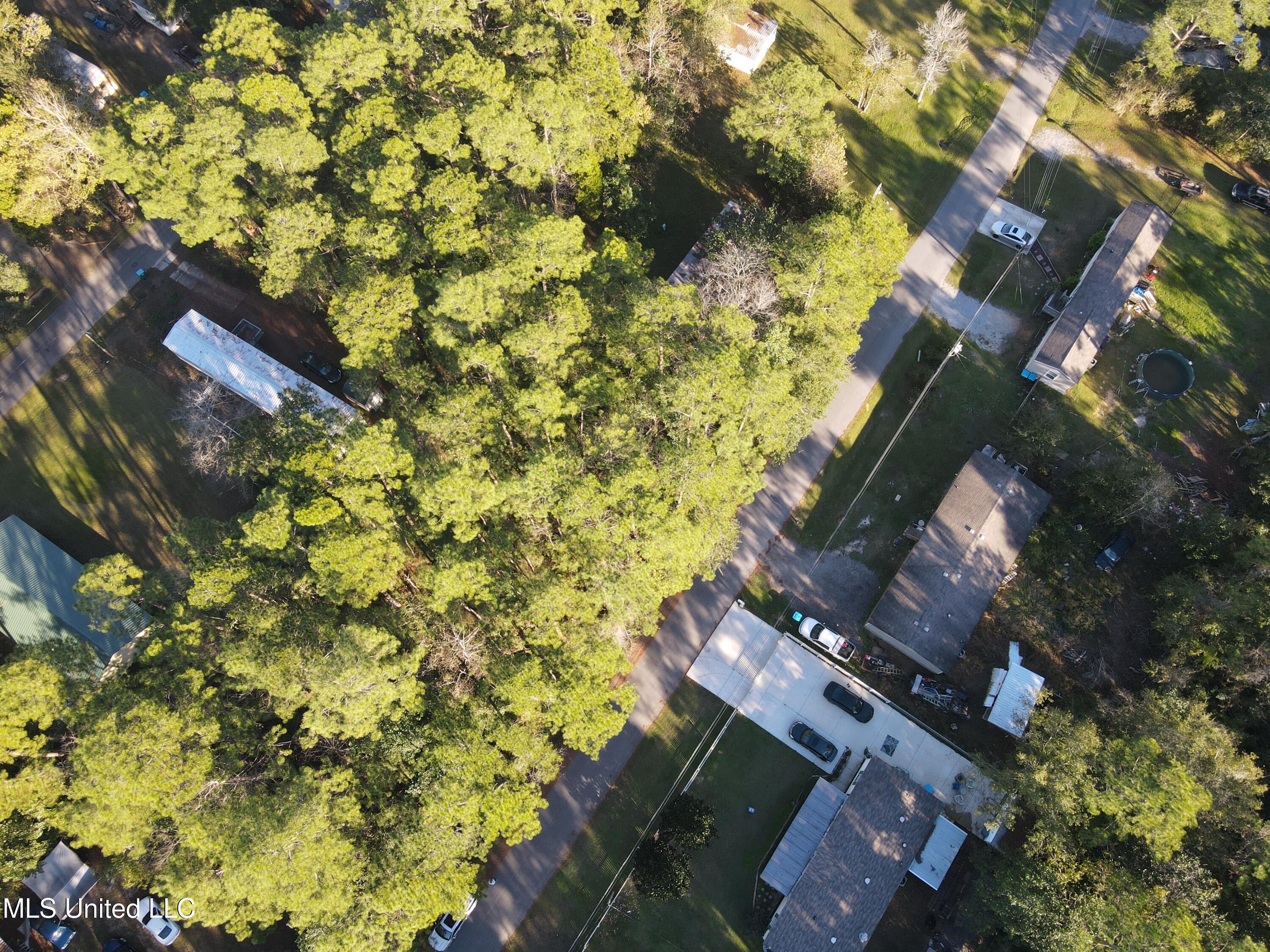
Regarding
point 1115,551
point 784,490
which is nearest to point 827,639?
point 784,490

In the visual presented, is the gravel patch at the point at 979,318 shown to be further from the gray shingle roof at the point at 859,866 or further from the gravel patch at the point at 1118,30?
the gray shingle roof at the point at 859,866

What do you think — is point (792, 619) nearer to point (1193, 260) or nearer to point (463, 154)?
point (463, 154)

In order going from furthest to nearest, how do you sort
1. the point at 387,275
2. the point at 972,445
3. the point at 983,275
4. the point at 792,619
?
1. the point at 983,275
2. the point at 972,445
3. the point at 792,619
4. the point at 387,275

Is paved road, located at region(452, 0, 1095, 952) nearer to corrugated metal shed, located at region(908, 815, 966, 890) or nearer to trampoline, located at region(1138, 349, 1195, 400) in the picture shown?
trampoline, located at region(1138, 349, 1195, 400)

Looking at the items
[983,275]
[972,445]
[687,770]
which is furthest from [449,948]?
[983,275]

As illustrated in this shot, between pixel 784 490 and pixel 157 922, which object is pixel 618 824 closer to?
pixel 784 490

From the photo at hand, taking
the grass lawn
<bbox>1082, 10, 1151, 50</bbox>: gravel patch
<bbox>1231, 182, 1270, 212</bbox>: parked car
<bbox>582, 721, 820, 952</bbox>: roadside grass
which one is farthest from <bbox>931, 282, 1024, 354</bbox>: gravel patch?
the grass lawn
